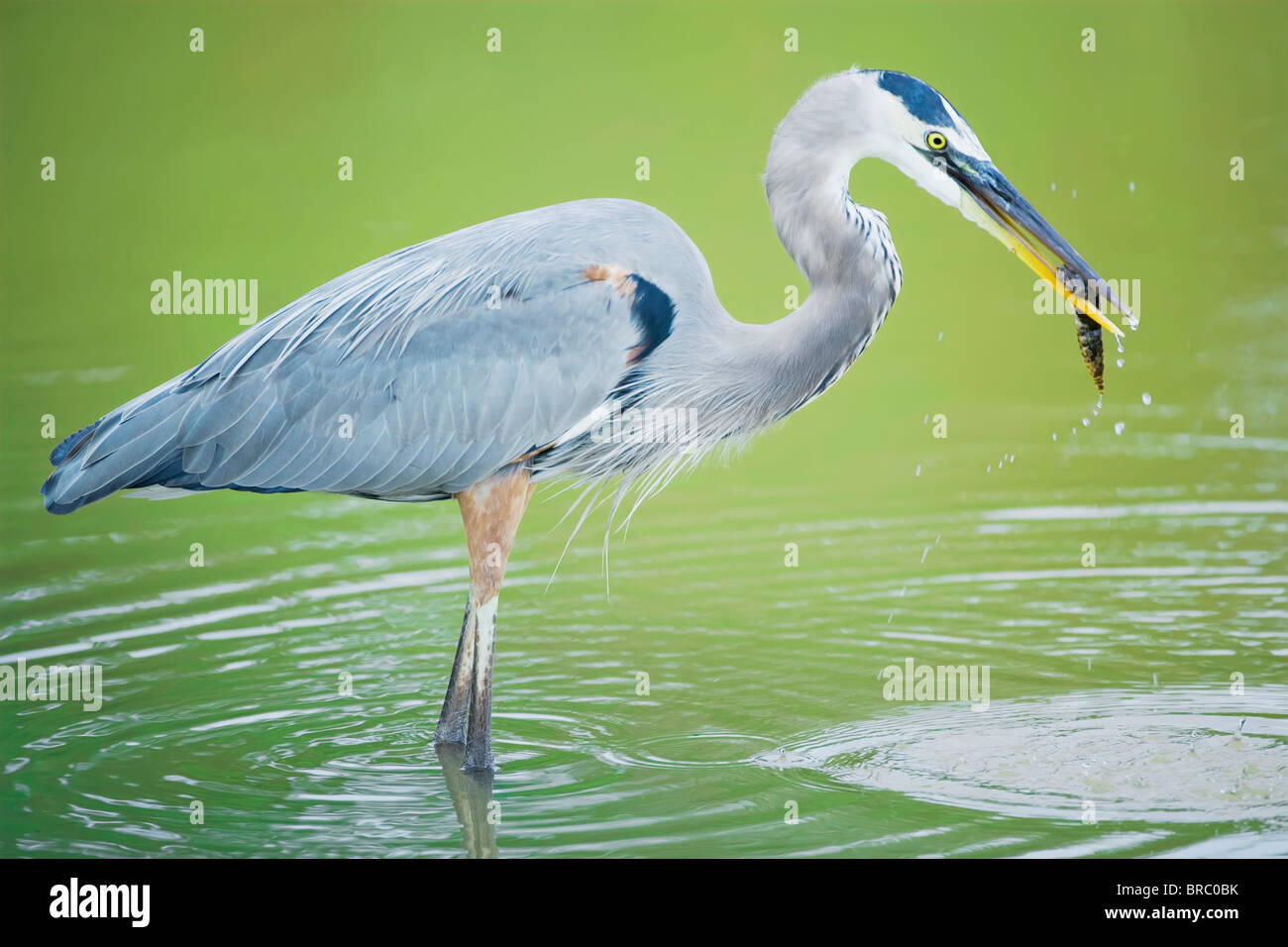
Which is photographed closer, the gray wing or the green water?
the green water

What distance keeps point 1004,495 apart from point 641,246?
3904 mm

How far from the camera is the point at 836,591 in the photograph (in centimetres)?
830

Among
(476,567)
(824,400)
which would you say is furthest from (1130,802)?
(824,400)

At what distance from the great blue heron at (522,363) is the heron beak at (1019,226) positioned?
1cm

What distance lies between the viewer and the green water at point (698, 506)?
603 cm

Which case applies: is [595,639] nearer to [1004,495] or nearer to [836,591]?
[836,591]

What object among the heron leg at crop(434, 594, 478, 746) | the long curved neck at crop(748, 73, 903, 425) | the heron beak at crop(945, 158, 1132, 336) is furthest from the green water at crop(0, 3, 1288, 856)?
the heron beak at crop(945, 158, 1132, 336)

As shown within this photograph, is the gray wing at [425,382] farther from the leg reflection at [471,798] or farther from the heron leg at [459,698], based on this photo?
the leg reflection at [471,798]

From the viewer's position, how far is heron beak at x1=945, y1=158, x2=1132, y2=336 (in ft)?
19.9

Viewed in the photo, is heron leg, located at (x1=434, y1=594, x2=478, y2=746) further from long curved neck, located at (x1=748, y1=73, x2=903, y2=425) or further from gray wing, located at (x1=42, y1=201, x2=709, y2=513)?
long curved neck, located at (x1=748, y1=73, x2=903, y2=425)

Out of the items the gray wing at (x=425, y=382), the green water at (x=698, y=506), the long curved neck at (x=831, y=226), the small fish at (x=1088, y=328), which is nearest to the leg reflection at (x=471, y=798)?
the green water at (x=698, y=506)

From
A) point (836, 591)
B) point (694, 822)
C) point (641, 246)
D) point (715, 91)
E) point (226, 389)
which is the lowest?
point (694, 822)

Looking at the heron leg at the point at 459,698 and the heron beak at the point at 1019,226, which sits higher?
the heron beak at the point at 1019,226

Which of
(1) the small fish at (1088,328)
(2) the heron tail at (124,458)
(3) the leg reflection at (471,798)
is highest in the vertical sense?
(1) the small fish at (1088,328)
